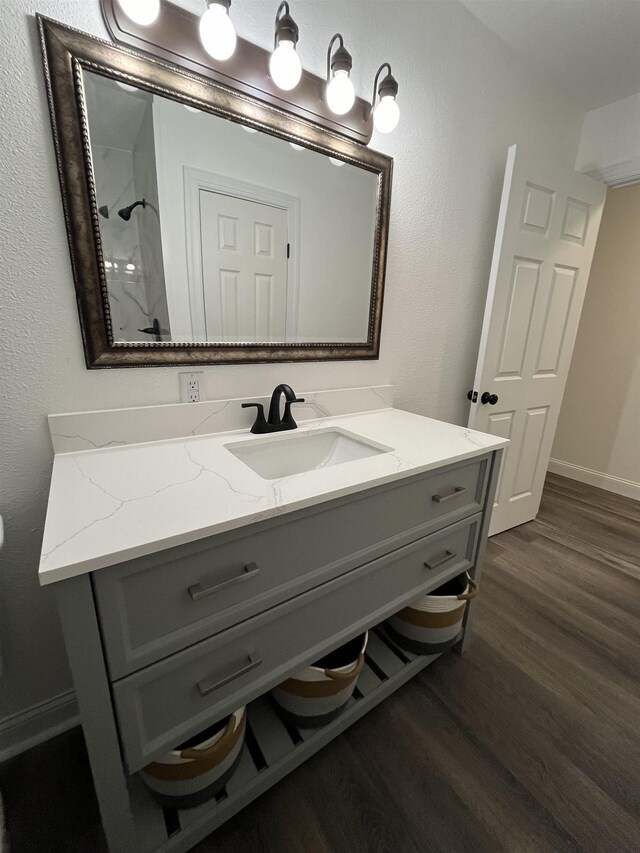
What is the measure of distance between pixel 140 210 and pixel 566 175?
6.63ft

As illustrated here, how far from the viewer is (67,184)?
0.89 m

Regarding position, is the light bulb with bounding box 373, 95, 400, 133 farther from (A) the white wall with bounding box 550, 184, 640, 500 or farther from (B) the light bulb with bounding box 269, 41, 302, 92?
(A) the white wall with bounding box 550, 184, 640, 500

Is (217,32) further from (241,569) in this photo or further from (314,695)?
(314,695)

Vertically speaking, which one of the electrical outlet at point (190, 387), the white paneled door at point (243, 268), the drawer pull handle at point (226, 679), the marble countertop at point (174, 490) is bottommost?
the drawer pull handle at point (226, 679)

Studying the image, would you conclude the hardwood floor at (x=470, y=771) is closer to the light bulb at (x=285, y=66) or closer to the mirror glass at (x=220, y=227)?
the mirror glass at (x=220, y=227)

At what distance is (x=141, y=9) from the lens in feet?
2.79

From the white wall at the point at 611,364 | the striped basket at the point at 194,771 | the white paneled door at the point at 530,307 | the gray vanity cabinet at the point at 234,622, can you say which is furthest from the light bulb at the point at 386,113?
the white wall at the point at 611,364

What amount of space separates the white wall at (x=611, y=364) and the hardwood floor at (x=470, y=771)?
183 centimetres

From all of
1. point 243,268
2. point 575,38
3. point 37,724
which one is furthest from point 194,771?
point 575,38

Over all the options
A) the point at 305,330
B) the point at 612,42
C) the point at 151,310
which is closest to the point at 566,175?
the point at 612,42

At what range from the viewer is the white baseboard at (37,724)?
108cm

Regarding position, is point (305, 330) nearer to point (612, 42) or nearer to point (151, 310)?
point (151, 310)

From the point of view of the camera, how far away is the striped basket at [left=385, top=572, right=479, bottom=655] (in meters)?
1.26

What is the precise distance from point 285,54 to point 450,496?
4.37 feet
